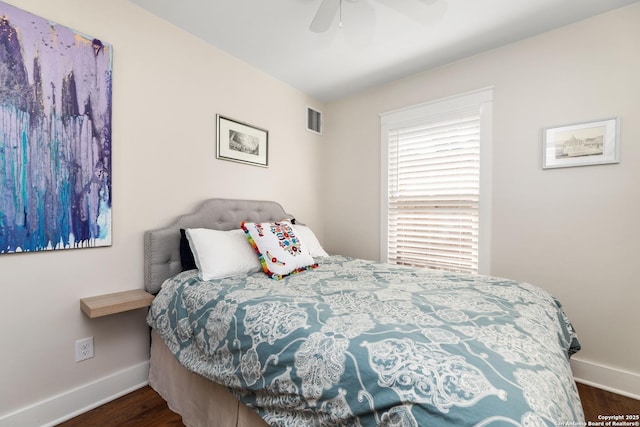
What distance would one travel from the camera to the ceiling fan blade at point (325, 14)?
1.72 metres

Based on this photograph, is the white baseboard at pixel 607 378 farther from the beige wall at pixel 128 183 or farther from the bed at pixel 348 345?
the beige wall at pixel 128 183

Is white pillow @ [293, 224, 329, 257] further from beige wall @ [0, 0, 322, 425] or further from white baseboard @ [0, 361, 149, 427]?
white baseboard @ [0, 361, 149, 427]

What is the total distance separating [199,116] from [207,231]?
976 mm

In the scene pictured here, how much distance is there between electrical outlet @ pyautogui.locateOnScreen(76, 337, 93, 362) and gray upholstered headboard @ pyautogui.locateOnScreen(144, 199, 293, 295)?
42cm

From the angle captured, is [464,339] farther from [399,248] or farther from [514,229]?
[399,248]

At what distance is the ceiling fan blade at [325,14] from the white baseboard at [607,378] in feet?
9.74

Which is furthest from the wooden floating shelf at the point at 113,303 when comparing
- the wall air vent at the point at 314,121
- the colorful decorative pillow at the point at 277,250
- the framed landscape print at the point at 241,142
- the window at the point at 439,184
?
the wall air vent at the point at 314,121

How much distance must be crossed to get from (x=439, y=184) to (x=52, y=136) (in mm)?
2840

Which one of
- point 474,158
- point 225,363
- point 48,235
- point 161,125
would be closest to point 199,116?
point 161,125

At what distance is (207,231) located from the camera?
198 cm

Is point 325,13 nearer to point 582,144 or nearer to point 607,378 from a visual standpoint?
point 582,144

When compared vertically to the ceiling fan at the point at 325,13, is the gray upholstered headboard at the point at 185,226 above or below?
below

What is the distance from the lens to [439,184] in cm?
267

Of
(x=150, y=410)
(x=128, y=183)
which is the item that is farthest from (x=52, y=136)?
(x=150, y=410)
